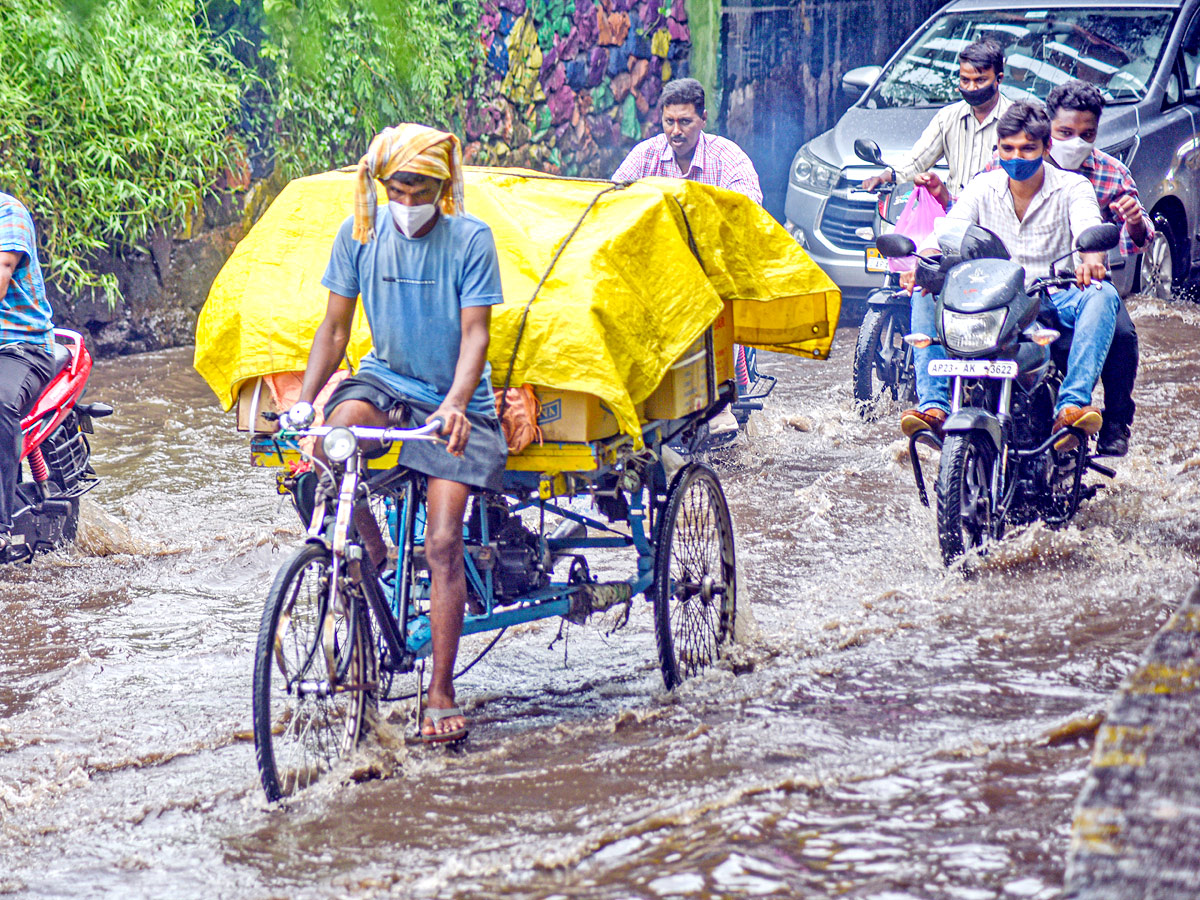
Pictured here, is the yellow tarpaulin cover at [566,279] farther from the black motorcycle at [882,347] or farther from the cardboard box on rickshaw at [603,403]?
the black motorcycle at [882,347]

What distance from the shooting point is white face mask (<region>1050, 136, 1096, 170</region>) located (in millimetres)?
6926

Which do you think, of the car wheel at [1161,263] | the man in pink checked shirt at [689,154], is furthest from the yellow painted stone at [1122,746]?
the car wheel at [1161,263]

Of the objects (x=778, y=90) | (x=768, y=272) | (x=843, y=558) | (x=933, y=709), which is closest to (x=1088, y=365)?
(x=843, y=558)

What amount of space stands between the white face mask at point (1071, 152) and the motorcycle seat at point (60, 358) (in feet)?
15.0

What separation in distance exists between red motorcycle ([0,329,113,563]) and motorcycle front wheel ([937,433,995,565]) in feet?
11.9

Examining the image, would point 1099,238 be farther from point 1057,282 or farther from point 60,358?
point 60,358

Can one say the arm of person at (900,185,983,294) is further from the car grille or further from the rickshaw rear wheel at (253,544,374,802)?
the car grille

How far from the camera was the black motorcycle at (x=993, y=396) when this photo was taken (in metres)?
5.52

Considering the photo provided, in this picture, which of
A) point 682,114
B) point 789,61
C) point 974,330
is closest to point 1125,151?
point 682,114

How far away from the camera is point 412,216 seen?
12.8 ft

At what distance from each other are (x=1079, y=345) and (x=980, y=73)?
214 centimetres

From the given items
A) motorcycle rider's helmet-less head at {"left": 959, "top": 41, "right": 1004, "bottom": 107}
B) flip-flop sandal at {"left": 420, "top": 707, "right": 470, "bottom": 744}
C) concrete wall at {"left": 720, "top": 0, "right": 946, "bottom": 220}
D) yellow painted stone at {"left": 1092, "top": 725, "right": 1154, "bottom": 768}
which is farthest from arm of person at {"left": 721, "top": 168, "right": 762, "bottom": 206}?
concrete wall at {"left": 720, "top": 0, "right": 946, "bottom": 220}

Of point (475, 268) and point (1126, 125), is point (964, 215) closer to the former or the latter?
point (475, 268)

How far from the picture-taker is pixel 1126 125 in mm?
9766
